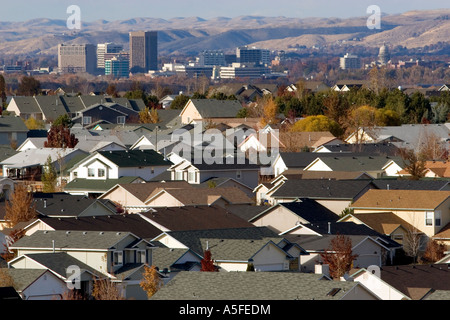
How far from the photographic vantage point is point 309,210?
33.0 metres

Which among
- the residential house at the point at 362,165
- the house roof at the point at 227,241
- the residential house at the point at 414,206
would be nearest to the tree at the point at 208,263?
the house roof at the point at 227,241

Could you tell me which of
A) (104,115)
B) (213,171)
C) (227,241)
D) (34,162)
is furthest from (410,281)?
(104,115)

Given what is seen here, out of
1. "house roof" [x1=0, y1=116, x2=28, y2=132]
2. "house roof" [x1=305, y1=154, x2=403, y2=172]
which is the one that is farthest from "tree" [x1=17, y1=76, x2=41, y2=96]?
"house roof" [x1=305, y1=154, x2=403, y2=172]

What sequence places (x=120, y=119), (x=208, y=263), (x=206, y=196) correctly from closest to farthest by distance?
(x=208, y=263)
(x=206, y=196)
(x=120, y=119)

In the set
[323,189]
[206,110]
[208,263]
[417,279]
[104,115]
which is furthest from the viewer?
[104,115]

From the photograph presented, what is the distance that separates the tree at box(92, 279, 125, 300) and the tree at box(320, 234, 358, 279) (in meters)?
4.79

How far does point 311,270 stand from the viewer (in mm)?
25031

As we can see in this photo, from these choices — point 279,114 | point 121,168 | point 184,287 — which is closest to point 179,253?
point 184,287

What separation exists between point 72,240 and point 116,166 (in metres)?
18.2

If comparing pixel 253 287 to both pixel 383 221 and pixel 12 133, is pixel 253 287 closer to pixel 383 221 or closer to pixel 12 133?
pixel 383 221

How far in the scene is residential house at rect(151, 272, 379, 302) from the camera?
1399 centimetres

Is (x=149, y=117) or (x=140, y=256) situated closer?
(x=140, y=256)

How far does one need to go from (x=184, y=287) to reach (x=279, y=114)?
57392 mm
